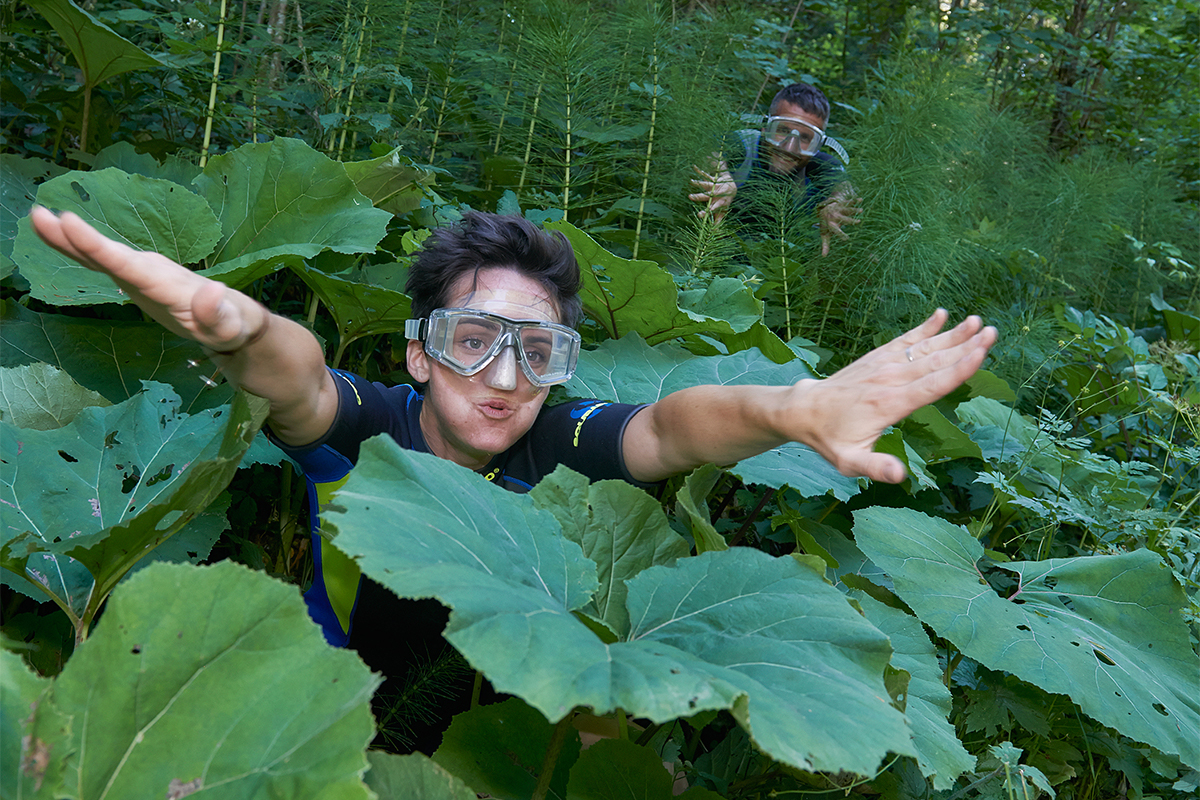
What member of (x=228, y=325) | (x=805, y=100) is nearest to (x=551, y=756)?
(x=228, y=325)

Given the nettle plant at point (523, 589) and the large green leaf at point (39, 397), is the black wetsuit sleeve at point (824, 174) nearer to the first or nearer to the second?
the nettle plant at point (523, 589)

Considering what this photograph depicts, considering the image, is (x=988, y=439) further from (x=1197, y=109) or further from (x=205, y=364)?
(x=1197, y=109)

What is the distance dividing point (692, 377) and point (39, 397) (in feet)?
4.88

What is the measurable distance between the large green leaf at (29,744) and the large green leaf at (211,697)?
0.01 meters

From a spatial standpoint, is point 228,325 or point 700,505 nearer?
point 228,325

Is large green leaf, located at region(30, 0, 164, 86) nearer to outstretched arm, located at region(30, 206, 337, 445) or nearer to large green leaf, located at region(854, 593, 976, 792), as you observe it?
outstretched arm, located at region(30, 206, 337, 445)

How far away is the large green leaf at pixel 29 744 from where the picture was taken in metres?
0.72

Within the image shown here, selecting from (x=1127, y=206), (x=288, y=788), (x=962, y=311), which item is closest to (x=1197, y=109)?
(x=1127, y=206)

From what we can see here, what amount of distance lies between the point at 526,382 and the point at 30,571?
92 cm

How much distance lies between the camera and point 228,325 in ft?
3.89

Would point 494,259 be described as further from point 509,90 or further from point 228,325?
point 509,90

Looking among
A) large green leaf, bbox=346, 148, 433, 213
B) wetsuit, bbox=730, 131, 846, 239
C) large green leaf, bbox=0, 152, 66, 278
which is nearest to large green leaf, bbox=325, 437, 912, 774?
large green leaf, bbox=346, 148, 433, 213

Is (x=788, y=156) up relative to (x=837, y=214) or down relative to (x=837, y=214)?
up

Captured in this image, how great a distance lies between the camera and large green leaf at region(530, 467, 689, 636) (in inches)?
50.1
